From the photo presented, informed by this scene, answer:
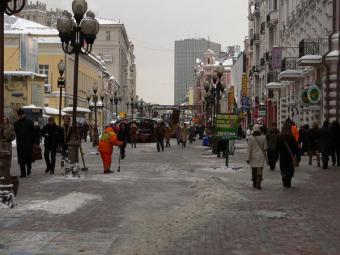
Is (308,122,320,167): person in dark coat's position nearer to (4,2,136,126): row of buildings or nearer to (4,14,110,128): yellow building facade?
(4,2,136,126): row of buildings

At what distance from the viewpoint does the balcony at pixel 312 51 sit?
111ft

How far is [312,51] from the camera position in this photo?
1384 inches

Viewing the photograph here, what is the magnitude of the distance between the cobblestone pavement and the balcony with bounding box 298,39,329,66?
1596cm

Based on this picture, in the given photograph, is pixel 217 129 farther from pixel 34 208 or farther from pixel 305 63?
pixel 34 208

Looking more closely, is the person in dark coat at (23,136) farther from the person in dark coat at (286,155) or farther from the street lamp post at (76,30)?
the person in dark coat at (286,155)

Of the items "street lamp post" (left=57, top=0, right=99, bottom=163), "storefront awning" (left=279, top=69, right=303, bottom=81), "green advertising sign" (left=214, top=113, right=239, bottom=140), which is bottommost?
"green advertising sign" (left=214, top=113, right=239, bottom=140)

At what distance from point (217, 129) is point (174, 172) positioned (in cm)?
421

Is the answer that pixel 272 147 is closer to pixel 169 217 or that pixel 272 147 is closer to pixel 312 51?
pixel 169 217

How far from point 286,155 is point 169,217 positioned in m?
6.31

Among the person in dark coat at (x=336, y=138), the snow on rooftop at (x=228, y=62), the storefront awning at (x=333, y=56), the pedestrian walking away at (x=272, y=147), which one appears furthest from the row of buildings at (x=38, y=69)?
the pedestrian walking away at (x=272, y=147)

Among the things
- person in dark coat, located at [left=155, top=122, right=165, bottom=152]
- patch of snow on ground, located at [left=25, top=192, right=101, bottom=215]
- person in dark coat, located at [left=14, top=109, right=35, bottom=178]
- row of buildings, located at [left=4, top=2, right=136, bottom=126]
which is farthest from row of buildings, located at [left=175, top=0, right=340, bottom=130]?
patch of snow on ground, located at [left=25, top=192, right=101, bottom=215]

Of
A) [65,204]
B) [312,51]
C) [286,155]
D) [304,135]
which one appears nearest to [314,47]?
[312,51]

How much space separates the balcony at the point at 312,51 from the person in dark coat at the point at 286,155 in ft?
55.4

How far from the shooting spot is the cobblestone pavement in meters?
8.72
